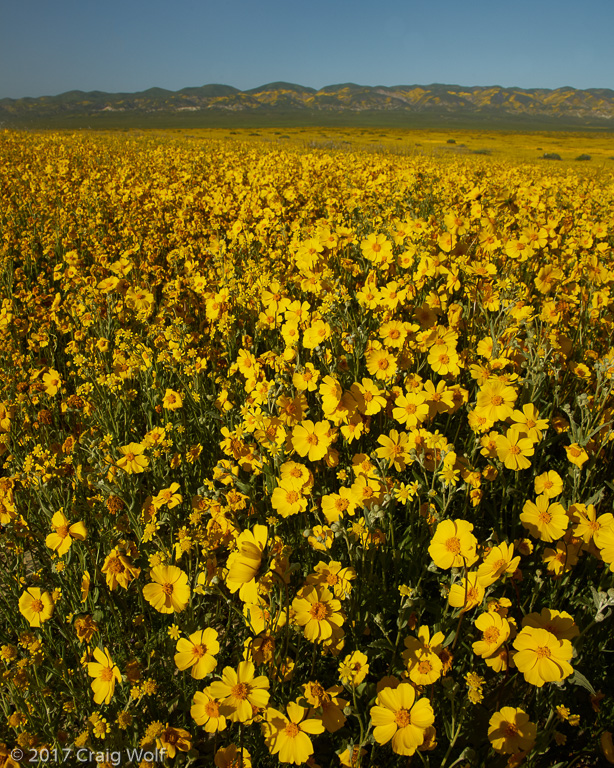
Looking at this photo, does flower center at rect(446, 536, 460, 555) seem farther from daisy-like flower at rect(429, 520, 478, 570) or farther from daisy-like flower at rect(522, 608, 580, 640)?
daisy-like flower at rect(522, 608, 580, 640)

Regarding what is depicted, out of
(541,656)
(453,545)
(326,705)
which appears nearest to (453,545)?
(453,545)

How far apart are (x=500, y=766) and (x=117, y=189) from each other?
329 inches

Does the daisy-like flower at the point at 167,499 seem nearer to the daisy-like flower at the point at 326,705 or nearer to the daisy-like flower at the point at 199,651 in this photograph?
the daisy-like flower at the point at 199,651

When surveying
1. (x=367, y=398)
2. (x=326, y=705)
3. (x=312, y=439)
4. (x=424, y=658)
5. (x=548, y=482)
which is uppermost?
(x=367, y=398)

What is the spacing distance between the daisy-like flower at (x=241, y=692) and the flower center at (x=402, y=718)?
1.25 feet

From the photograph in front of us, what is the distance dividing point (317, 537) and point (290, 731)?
0.56 m

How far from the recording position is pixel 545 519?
5.37 feet

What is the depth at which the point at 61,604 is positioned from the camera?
71.6 inches

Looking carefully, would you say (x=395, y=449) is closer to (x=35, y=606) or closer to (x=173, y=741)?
(x=173, y=741)

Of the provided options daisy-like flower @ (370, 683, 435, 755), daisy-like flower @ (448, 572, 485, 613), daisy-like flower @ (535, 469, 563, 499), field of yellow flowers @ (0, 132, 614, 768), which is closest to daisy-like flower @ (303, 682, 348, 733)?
field of yellow flowers @ (0, 132, 614, 768)

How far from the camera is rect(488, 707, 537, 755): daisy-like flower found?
124 centimetres

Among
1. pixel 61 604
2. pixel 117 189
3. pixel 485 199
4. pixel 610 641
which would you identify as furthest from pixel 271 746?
pixel 117 189

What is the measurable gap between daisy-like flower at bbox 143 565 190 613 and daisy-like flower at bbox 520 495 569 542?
1.22 metres

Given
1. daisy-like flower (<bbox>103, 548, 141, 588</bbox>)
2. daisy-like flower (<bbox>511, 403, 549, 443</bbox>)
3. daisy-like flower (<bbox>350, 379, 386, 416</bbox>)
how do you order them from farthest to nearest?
daisy-like flower (<bbox>350, 379, 386, 416</bbox>), daisy-like flower (<bbox>511, 403, 549, 443</bbox>), daisy-like flower (<bbox>103, 548, 141, 588</bbox>)
